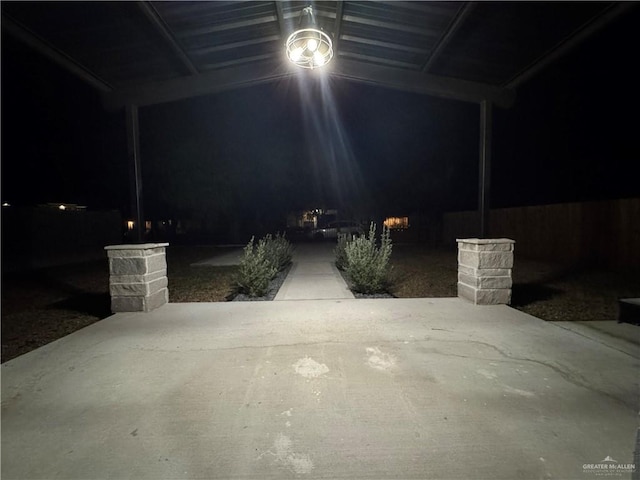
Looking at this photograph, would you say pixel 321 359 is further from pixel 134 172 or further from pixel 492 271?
pixel 134 172

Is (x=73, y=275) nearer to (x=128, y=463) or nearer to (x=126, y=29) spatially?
(x=126, y=29)

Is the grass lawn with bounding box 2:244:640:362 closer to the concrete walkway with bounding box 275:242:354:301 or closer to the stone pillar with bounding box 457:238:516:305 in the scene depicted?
the stone pillar with bounding box 457:238:516:305

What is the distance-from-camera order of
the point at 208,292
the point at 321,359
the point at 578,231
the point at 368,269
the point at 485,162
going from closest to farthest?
the point at 321,359 < the point at 485,162 < the point at 368,269 < the point at 208,292 < the point at 578,231

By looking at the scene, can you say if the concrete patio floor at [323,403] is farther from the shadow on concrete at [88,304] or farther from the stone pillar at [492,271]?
the shadow on concrete at [88,304]

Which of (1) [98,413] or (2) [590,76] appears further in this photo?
(2) [590,76]

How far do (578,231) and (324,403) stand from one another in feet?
39.8

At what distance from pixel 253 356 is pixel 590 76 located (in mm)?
14263

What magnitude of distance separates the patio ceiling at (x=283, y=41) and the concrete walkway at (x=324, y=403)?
13.9 feet

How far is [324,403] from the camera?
2.32m

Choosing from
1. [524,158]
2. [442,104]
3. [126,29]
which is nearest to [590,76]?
[442,104]

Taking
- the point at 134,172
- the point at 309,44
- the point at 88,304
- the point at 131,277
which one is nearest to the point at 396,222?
the point at 309,44

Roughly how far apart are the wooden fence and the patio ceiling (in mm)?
6482

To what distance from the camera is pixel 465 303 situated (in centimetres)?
506

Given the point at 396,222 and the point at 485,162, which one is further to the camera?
the point at 396,222
